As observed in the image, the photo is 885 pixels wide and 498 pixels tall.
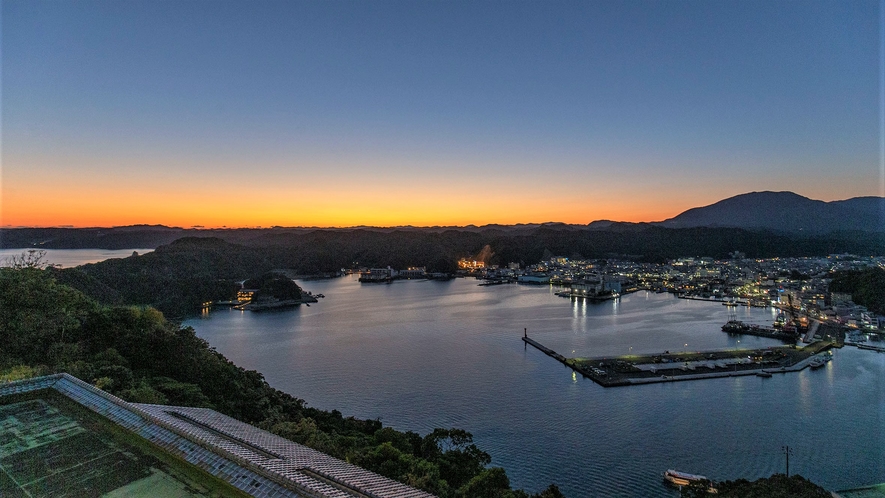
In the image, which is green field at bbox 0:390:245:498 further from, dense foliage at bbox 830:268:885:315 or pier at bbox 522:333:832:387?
dense foliage at bbox 830:268:885:315

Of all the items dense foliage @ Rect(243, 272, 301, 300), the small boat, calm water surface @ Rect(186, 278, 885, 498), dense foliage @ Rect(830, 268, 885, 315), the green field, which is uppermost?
the green field

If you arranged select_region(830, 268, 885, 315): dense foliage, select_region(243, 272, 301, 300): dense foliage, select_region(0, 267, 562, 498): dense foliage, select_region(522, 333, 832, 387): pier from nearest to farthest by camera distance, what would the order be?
select_region(0, 267, 562, 498): dense foliage < select_region(522, 333, 832, 387): pier < select_region(830, 268, 885, 315): dense foliage < select_region(243, 272, 301, 300): dense foliage

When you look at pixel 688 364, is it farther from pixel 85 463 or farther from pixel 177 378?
pixel 85 463

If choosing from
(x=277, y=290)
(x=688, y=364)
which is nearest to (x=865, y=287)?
(x=688, y=364)

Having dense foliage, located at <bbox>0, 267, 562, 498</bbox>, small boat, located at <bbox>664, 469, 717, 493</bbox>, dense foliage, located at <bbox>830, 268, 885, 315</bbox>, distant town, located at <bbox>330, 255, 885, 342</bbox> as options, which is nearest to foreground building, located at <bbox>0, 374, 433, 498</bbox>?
dense foliage, located at <bbox>0, 267, 562, 498</bbox>

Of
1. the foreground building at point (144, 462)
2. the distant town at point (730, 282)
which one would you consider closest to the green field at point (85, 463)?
the foreground building at point (144, 462)

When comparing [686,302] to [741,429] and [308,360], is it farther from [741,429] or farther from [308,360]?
[308,360]
